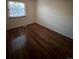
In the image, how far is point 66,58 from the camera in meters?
2.52

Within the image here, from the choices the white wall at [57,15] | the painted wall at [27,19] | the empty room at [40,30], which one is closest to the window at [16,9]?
the empty room at [40,30]

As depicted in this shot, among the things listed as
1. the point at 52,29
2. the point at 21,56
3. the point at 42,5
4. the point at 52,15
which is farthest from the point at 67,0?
the point at 21,56

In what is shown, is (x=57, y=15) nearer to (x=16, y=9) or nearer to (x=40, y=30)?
(x=40, y=30)

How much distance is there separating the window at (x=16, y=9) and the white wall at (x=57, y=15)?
47.6 inches

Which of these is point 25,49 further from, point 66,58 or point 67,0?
point 67,0

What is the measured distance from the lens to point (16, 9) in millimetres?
6008

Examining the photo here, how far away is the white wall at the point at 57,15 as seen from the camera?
4.12 metres

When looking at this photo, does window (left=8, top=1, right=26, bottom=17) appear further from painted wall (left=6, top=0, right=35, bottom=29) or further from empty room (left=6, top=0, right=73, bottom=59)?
painted wall (left=6, top=0, right=35, bottom=29)

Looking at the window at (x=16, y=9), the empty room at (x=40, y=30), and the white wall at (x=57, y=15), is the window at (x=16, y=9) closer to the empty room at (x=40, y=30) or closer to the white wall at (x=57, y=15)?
the empty room at (x=40, y=30)

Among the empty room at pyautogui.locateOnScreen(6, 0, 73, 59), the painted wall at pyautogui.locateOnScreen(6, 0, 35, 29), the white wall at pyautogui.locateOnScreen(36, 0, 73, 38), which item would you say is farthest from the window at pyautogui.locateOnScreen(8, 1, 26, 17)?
the white wall at pyautogui.locateOnScreen(36, 0, 73, 38)

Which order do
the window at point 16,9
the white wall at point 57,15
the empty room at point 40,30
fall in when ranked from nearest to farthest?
the empty room at point 40,30 < the white wall at point 57,15 < the window at point 16,9

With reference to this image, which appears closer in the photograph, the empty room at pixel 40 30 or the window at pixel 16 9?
the empty room at pixel 40 30

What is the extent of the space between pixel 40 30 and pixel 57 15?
54.0 inches
